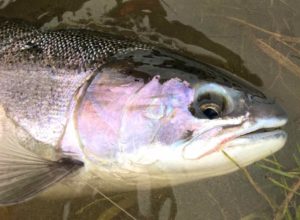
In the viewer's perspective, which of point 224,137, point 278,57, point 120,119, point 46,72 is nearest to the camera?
point 224,137

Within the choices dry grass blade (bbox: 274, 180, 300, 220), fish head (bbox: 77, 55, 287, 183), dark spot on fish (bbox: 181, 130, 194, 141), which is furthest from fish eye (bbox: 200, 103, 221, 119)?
dry grass blade (bbox: 274, 180, 300, 220)

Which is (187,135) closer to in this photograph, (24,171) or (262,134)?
(262,134)

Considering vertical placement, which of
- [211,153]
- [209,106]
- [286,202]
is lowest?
[286,202]

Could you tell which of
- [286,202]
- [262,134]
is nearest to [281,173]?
[286,202]

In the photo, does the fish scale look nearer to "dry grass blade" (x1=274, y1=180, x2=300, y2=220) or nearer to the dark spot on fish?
the dark spot on fish

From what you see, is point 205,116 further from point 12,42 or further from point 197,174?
point 12,42

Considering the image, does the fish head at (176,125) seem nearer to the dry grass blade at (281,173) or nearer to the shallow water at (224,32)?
the dry grass blade at (281,173)

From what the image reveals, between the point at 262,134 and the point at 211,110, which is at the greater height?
the point at 211,110
